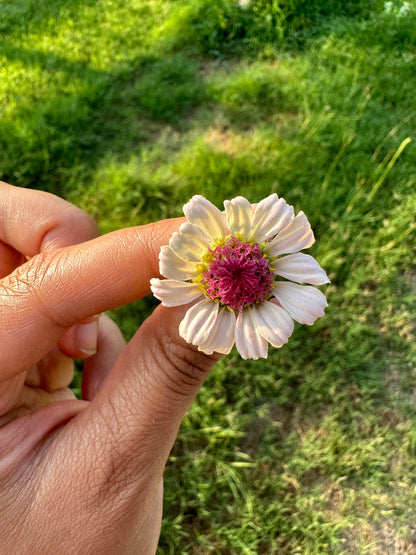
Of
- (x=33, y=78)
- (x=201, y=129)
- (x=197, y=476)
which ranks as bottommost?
(x=197, y=476)

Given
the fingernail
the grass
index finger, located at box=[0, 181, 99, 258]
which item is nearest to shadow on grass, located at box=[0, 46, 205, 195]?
the grass

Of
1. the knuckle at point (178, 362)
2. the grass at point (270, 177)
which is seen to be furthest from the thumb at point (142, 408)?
the grass at point (270, 177)

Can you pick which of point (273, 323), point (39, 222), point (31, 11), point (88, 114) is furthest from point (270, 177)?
point (31, 11)

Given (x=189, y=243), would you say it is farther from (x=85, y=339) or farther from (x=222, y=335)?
(x=85, y=339)

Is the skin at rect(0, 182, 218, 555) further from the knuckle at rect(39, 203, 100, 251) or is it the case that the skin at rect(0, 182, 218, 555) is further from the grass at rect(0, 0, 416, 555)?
the grass at rect(0, 0, 416, 555)

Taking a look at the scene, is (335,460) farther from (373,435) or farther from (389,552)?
(389,552)

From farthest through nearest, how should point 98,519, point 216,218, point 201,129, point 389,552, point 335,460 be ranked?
point 201,129 < point 335,460 < point 389,552 < point 98,519 < point 216,218

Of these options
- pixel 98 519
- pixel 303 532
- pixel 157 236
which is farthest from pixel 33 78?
pixel 303 532
